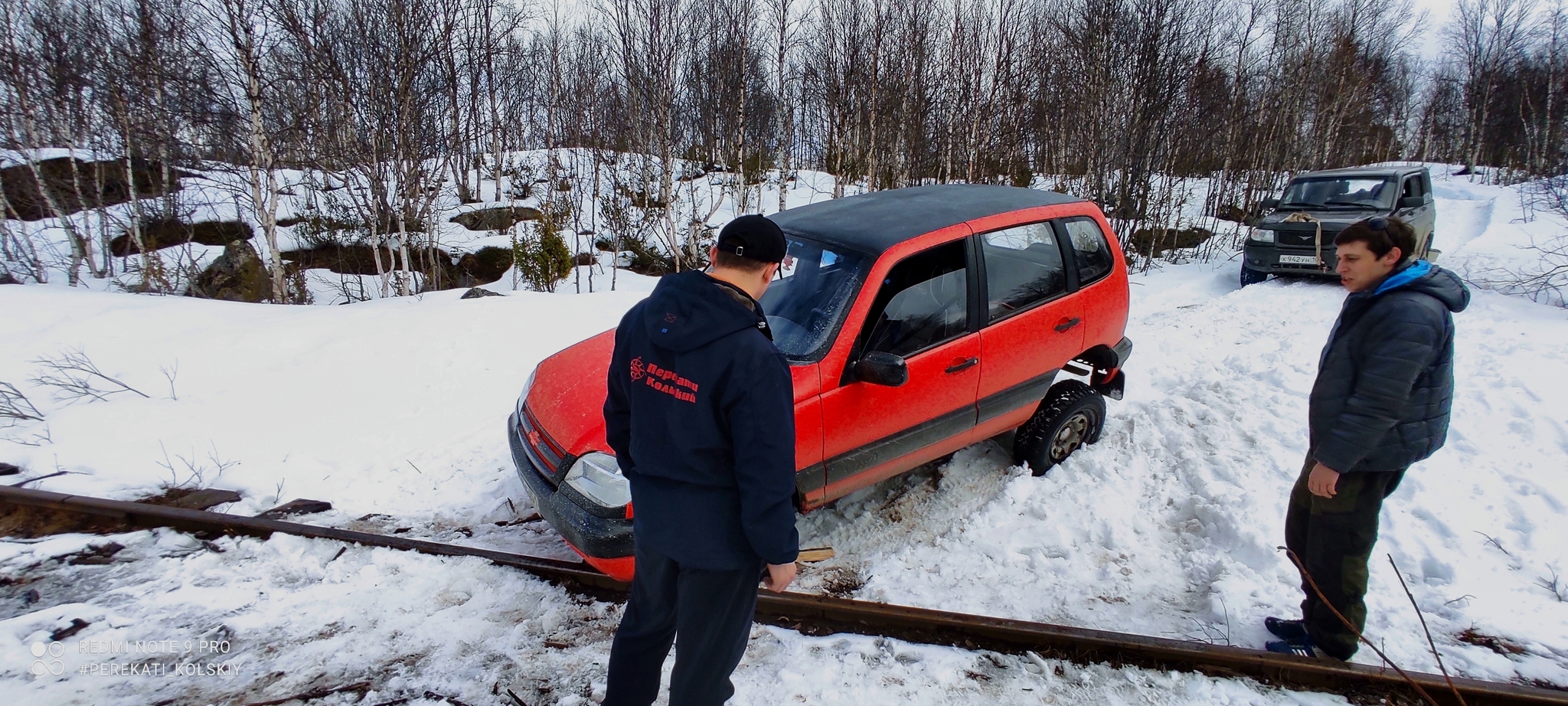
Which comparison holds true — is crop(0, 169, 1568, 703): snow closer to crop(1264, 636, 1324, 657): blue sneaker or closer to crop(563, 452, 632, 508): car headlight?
Result: crop(1264, 636, 1324, 657): blue sneaker

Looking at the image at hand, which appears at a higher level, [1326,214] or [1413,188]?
[1413,188]

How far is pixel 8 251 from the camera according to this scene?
1322 cm

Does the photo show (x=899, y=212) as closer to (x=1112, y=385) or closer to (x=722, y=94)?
(x=1112, y=385)

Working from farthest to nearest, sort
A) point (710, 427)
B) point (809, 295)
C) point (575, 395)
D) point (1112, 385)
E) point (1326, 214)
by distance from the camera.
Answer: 1. point (1326, 214)
2. point (1112, 385)
3. point (809, 295)
4. point (575, 395)
5. point (710, 427)

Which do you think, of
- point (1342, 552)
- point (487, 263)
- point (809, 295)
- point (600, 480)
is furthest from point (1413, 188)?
point (487, 263)

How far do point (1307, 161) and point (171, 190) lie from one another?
31.6 metres

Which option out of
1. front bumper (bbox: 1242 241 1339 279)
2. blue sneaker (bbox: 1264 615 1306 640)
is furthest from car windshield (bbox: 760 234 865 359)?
front bumper (bbox: 1242 241 1339 279)

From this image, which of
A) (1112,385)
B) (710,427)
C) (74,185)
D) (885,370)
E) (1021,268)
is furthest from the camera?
(74,185)

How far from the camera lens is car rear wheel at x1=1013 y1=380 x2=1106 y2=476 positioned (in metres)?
4.10

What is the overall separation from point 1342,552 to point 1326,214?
10.1 metres

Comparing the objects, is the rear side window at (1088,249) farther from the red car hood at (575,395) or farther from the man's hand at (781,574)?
the man's hand at (781,574)

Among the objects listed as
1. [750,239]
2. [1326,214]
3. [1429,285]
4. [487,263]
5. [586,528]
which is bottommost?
[487,263]

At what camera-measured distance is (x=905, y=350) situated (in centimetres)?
332

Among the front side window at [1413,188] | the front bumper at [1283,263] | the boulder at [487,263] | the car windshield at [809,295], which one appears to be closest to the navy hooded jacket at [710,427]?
the car windshield at [809,295]
